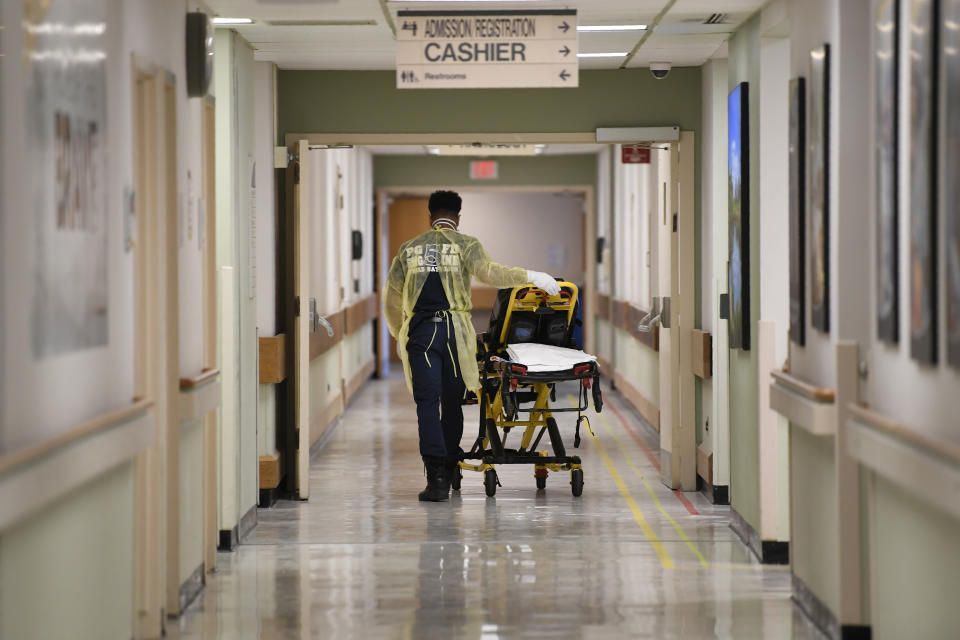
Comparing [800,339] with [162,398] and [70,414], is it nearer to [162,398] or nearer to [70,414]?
[162,398]

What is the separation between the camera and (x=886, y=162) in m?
3.81

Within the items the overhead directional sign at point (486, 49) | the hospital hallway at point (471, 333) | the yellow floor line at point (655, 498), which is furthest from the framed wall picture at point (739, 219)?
the overhead directional sign at point (486, 49)

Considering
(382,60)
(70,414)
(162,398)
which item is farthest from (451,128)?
(70,414)

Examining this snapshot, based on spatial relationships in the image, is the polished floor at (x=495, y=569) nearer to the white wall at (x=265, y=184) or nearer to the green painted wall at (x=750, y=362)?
the green painted wall at (x=750, y=362)

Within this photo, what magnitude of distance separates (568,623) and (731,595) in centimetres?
79

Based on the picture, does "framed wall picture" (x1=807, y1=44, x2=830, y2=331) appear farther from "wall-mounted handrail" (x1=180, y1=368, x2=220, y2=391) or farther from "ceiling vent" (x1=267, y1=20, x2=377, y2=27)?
"wall-mounted handrail" (x1=180, y1=368, x2=220, y2=391)

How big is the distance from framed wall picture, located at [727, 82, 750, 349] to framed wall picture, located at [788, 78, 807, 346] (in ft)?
3.22

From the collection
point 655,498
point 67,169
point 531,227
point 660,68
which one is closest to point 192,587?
point 67,169

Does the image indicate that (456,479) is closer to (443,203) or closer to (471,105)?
(443,203)

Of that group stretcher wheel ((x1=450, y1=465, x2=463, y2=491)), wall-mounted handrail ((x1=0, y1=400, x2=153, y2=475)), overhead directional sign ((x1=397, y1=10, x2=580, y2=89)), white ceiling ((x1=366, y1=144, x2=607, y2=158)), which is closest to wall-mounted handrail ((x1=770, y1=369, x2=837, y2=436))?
overhead directional sign ((x1=397, y1=10, x2=580, y2=89))

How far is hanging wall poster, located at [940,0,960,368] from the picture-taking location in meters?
3.09

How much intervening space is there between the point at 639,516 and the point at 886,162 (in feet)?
11.3

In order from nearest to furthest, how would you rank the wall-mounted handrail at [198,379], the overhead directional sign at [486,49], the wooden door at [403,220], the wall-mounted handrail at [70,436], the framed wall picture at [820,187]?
the wall-mounted handrail at [70,436]
the framed wall picture at [820,187]
the wall-mounted handrail at [198,379]
the overhead directional sign at [486,49]
the wooden door at [403,220]

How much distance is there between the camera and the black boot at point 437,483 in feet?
24.0
